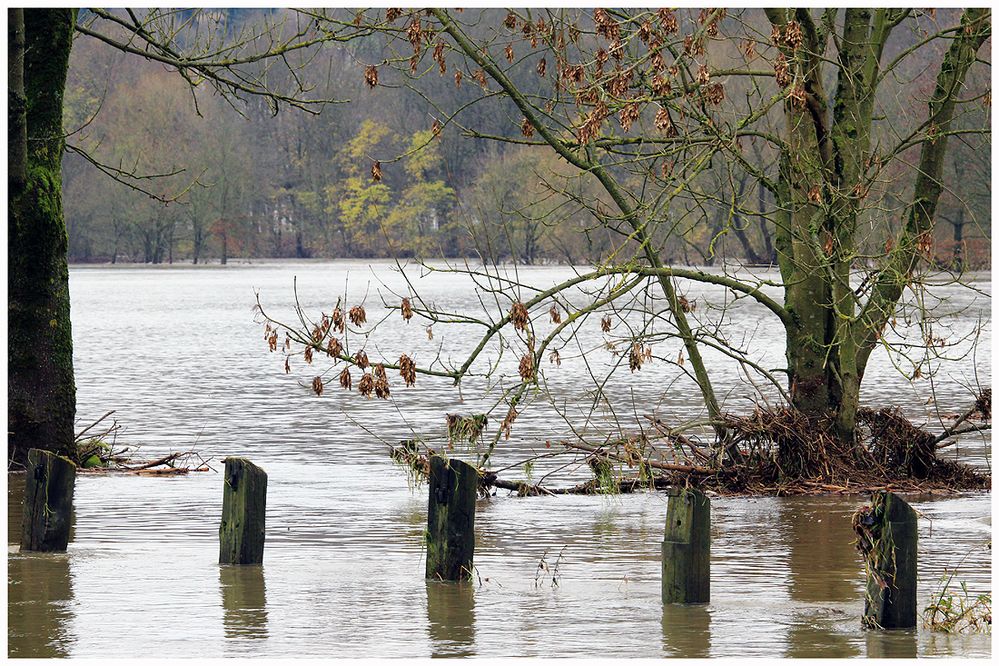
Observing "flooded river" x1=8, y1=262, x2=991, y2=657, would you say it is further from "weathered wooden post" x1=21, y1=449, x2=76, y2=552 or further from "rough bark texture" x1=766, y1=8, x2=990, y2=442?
"rough bark texture" x1=766, y1=8, x2=990, y2=442

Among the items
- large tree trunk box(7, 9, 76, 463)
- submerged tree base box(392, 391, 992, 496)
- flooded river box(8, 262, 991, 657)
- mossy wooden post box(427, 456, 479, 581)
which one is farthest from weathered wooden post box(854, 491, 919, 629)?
large tree trunk box(7, 9, 76, 463)

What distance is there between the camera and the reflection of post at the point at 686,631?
27.9 ft

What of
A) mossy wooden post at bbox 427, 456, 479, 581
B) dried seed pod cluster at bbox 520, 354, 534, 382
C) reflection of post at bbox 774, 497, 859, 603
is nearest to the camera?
mossy wooden post at bbox 427, 456, 479, 581

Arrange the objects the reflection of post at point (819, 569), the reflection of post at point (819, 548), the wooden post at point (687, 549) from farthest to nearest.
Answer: the reflection of post at point (819, 548)
the wooden post at point (687, 549)
the reflection of post at point (819, 569)

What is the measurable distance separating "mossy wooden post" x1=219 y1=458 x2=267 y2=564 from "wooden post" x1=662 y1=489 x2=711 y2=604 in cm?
273

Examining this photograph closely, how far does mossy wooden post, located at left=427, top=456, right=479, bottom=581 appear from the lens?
32.0 feet

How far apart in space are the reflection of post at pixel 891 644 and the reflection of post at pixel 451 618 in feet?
6.96

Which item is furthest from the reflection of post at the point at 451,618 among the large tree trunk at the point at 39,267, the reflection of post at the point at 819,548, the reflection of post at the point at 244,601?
the large tree trunk at the point at 39,267

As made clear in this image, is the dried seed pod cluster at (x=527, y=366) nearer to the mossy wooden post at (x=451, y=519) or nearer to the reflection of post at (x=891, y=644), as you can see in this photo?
the mossy wooden post at (x=451, y=519)

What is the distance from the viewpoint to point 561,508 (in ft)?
47.5

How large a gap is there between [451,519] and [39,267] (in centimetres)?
702

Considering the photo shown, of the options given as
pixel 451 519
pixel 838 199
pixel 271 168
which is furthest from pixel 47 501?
pixel 271 168

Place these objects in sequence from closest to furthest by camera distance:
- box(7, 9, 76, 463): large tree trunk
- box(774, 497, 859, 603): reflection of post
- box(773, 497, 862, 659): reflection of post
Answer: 1. box(773, 497, 862, 659): reflection of post
2. box(774, 497, 859, 603): reflection of post
3. box(7, 9, 76, 463): large tree trunk

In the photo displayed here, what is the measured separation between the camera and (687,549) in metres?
9.20
